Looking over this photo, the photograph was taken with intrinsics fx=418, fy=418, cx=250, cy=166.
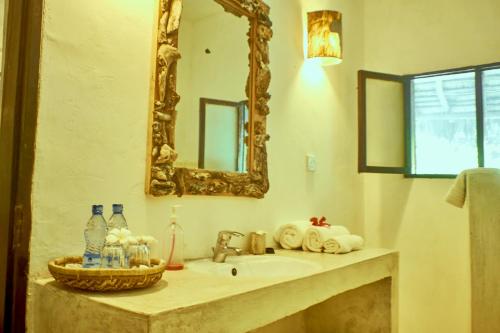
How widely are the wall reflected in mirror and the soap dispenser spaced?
235mm

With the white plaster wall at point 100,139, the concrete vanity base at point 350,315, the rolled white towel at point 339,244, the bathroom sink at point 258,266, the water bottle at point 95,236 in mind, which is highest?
the white plaster wall at point 100,139

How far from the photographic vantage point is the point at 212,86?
1.81m

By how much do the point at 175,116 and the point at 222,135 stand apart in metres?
0.31

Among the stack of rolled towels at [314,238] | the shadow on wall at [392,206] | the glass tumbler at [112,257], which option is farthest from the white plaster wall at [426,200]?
the glass tumbler at [112,257]

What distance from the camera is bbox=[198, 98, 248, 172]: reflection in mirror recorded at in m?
1.76

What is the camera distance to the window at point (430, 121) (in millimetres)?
2561

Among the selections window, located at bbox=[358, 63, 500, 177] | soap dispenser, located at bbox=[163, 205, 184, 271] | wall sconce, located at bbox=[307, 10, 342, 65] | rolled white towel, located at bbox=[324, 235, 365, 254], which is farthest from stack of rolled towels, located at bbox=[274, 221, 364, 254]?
wall sconce, located at bbox=[307, 10, 342, 65]

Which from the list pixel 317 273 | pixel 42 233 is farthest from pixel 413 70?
pixel 42 233

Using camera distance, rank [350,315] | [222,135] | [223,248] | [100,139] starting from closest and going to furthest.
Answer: [100,139]
[223,248]
[222,135]
[350,315]

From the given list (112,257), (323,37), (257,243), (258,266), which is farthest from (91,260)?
(323,37)

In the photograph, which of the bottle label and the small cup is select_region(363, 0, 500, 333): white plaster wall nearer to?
the small cup

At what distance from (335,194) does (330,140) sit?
0.34 meters

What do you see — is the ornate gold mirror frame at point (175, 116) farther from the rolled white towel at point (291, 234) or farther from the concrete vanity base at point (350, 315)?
the concrete vanity base at point (350, 315)

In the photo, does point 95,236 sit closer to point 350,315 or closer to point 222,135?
point 222,135
